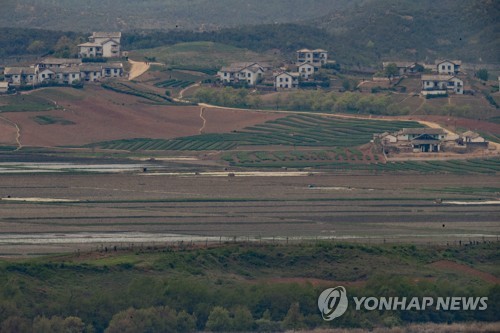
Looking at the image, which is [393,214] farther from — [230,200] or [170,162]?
[170,162]

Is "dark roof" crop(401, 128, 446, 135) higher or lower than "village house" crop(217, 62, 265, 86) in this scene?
lower

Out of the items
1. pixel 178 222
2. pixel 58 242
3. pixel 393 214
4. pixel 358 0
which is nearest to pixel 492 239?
pixel 393 214

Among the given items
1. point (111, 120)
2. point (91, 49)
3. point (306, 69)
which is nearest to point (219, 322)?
point (111, 120)

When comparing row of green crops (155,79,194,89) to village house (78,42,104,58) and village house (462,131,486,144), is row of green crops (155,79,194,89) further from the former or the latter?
village house (462,131,486,144)

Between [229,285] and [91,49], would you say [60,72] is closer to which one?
[91,49]

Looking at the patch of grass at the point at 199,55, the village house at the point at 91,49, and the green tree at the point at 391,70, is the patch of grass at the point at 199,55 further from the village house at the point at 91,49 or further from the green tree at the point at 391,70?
the green tree at the point at 391,70

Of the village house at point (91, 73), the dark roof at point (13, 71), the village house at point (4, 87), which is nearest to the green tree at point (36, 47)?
the village house at point (91, 73)

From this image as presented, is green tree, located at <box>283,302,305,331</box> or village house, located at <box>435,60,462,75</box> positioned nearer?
green tree, located at <box>283,302,305,331</box>

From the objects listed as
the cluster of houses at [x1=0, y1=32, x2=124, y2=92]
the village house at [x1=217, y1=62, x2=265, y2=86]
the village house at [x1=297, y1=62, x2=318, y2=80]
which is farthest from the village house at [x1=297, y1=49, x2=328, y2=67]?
the cluster of houses at [x1=0, y1=32, x2=124, y2=92]
